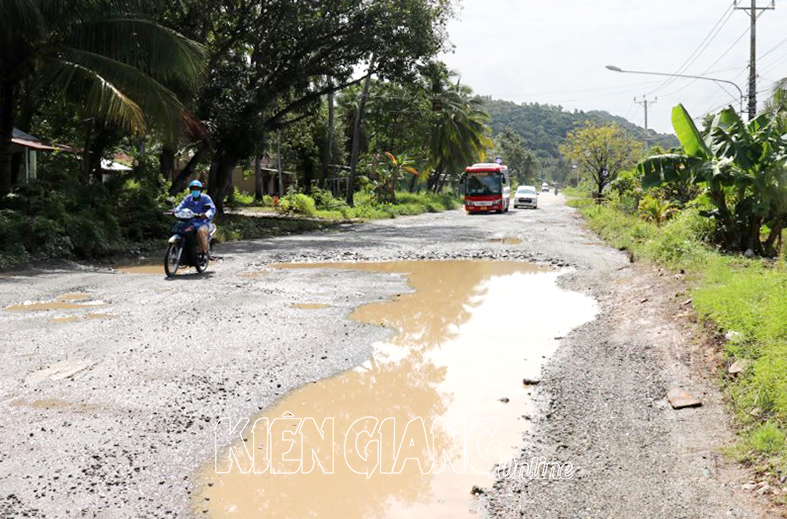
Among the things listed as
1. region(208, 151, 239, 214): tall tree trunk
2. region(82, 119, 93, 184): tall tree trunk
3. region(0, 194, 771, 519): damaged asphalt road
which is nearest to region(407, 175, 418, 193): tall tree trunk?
region(208, 151, 239, 214): tall tree trunk

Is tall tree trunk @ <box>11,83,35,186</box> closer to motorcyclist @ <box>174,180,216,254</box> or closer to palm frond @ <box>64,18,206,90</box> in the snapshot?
palm frond @ <box>64,18,206,90</box>

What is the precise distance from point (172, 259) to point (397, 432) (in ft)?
24.2

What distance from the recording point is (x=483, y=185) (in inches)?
1538

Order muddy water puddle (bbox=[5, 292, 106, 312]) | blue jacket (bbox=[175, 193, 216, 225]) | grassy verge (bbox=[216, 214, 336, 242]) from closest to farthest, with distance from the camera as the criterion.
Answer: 1. muddy water puddle (bbox=[5, 292, 106, 312])
2. blue jacket (bbox=[175, 193, 216, 225])
3. grassy verge (bbox=[216, 214, 336, 242])

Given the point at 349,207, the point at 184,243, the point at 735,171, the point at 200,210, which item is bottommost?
the point at 184,243

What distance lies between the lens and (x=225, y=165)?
25234 millimetres

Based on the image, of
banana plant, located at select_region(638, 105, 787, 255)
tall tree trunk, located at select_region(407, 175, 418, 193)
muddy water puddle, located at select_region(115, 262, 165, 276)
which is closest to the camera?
banana plant, located at select_region(638, 105, 787, 255)

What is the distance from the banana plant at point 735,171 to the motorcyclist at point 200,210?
7.58 metres

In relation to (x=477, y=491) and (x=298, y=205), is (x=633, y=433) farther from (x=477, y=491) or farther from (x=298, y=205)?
(x=298, y=205)

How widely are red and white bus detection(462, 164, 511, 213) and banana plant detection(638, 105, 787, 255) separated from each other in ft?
82.9

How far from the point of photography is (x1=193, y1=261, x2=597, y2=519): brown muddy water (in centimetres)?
373

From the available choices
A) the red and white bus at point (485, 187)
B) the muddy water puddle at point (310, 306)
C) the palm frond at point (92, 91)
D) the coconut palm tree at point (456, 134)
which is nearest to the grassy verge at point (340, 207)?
the red and white bus at point (485, 187)

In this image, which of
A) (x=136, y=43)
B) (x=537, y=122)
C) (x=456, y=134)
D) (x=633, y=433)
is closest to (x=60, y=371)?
(x=633, y=433)

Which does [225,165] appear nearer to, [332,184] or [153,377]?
[153,377]
